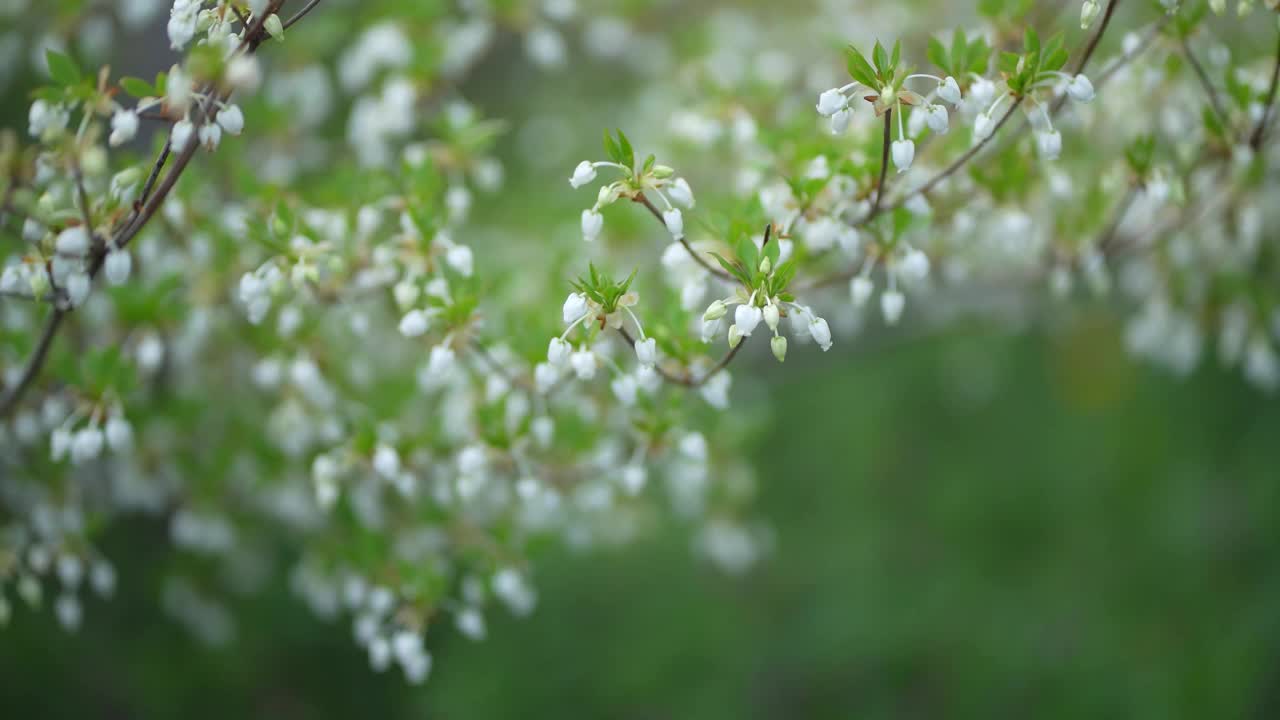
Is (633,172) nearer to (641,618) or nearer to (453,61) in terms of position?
(453,61)

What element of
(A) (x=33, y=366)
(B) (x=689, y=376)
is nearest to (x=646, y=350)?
(B) (x=689, y=376)

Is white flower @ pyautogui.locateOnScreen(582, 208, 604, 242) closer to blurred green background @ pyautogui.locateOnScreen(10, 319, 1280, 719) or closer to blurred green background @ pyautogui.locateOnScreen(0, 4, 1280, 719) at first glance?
blurred green background @ pyautogui.locateOnScreen(0, 4, 1280, 719)

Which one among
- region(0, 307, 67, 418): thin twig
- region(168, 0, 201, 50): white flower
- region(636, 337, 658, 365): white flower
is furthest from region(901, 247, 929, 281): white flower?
region(0, 307, 67, 418): thin twig

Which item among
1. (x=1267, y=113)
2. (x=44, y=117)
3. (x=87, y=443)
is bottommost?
(x=87, y=443)

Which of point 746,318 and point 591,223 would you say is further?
point 591,223

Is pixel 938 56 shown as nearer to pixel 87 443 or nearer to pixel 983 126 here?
pixel 983 126

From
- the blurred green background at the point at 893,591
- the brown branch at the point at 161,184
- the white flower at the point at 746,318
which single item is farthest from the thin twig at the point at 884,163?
the blurred green background at the point at 893,591
